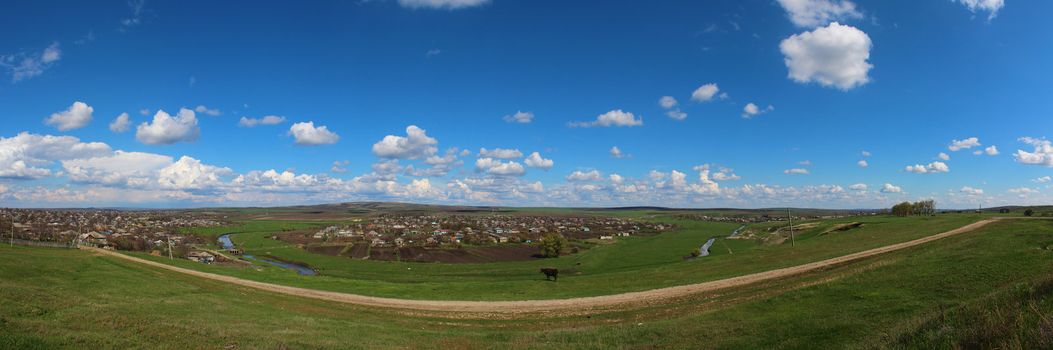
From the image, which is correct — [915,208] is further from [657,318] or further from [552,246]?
[657,318]

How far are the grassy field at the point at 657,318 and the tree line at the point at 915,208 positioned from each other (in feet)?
383

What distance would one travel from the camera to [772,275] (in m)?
37.3

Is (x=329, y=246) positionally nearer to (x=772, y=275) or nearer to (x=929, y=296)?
(x=772, y=275)

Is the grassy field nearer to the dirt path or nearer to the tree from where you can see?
the dirt path

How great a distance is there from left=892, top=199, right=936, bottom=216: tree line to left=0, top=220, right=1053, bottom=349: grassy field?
117 m

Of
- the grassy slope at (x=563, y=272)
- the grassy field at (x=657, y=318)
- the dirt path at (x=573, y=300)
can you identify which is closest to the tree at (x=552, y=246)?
the grassy slope at (x=563, y=272)

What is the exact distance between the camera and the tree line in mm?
126956

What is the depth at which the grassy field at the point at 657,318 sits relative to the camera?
33.1 feet

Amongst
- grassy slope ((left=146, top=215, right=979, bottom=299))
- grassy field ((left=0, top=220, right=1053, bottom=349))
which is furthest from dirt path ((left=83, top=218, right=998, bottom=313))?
grassy field ((left=0, top=220, right=1053, bottom=349))

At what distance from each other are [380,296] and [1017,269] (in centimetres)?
4075

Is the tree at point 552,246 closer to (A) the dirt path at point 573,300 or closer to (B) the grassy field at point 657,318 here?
(A) the dirt path at point 573,300

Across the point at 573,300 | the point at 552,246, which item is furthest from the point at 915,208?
the point at 573,300

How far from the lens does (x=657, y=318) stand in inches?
971

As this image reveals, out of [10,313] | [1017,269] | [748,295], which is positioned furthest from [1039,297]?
[10,313]
